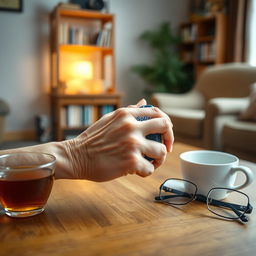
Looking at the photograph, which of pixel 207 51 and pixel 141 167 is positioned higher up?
pixel 207 51

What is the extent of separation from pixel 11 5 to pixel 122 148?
3658 millimetres

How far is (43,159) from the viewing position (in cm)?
61

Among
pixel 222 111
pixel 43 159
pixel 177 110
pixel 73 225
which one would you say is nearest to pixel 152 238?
pixel 73 225

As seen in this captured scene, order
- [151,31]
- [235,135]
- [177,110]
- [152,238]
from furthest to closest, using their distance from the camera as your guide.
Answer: [151,31] < [177,110] < [235,135] < [152,238]

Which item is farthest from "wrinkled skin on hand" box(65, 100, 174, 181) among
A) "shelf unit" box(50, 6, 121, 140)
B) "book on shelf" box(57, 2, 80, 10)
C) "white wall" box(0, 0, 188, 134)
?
"white wall" box(0, 0, 188, 134)

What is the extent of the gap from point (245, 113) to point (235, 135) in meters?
0.31

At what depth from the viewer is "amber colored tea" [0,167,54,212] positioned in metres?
0.55

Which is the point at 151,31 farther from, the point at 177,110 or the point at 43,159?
the point at 43,159

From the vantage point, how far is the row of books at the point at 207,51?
403cm

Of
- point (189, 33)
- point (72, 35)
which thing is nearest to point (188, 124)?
point (72, 35)

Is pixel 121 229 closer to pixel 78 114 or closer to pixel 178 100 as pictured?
pixel 178 100

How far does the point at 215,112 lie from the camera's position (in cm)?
257

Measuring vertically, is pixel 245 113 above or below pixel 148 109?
below

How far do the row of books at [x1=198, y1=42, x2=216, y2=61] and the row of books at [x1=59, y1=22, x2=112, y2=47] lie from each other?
1.16 meters
